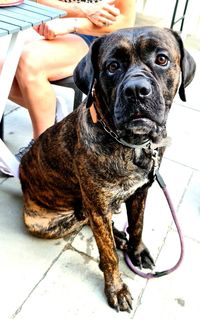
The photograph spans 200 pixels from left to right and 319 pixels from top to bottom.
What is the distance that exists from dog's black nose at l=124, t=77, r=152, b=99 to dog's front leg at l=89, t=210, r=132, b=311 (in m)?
0.60

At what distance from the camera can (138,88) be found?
1371mm

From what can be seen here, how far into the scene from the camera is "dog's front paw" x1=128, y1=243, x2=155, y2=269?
2102 millimetres

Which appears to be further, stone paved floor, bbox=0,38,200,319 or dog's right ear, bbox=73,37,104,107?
stone paved floor, bbox=0,38,200,319

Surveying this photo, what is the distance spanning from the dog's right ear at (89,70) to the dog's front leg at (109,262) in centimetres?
54

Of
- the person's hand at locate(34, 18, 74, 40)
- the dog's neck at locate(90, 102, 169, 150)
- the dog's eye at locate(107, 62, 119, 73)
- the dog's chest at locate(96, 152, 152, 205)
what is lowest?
the dog's chest at locate(96, 152, 152, 205)

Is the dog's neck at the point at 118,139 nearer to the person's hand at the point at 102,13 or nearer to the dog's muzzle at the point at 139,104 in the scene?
the dog's muzzle at the point at 139,104

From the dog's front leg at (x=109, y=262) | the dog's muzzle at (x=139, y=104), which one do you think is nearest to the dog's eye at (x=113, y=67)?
the dog's muzzle at (x=139, y=104)

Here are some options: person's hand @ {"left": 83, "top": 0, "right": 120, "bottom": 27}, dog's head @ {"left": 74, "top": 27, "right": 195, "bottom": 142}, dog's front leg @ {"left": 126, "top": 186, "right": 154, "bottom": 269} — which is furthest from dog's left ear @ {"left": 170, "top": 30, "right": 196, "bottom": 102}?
person's hand @ {"left": 83, "top": 0, "right": 120, "bottom": 27}

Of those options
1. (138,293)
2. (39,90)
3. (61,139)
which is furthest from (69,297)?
(39,90)

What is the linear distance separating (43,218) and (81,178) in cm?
55

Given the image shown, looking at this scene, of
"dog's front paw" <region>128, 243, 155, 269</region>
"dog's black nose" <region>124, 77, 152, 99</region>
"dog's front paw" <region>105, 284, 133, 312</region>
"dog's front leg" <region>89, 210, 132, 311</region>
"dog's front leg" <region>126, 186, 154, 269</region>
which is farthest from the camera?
"dog's front paw" <region>128, 243, 155, 269</region>

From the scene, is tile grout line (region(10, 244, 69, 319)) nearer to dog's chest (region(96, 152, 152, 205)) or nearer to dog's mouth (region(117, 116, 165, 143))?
dog's chest (region(96, 152, 152, 205))

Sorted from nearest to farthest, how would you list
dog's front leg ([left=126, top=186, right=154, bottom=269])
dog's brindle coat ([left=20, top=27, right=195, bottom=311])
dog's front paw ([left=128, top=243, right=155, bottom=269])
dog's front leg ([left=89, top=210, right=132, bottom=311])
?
dog's brindle coat ([left=20, top=27, right=195, bottom=311])
dog's front leg ([left=89, top=210, right=132, bottom=311])
dog's front leg ([left=126, top=186, right=154, bottom=269])
dog's front paw ([left=128, top=243, right=155, bottom=269])

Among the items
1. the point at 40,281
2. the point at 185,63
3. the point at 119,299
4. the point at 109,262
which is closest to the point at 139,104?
the point at 185,63
